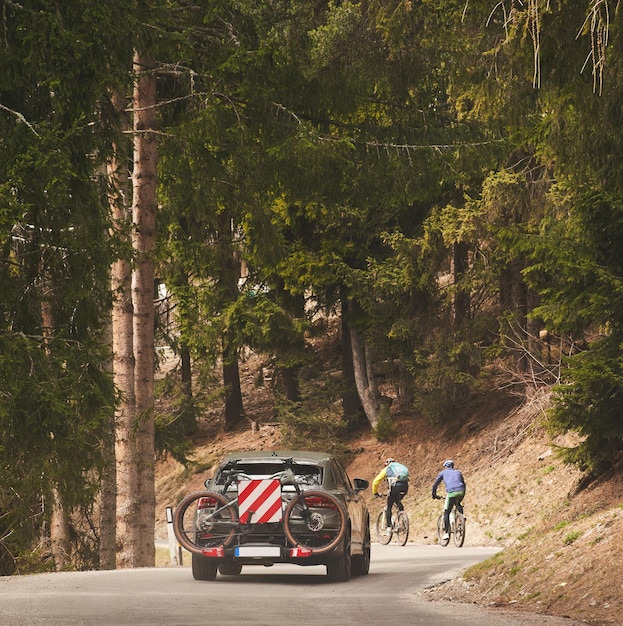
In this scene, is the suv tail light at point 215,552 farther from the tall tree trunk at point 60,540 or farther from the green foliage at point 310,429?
the green foliage at point 310,429

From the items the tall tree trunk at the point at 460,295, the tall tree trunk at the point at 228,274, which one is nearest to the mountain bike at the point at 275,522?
the tall tree trunk at the point at 228,274

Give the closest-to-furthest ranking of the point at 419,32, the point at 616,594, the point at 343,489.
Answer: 1. the point at 616,594
2. the point at 343,489
3. the point at 419,32

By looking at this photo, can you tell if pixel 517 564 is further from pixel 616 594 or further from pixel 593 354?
pixel 593 354

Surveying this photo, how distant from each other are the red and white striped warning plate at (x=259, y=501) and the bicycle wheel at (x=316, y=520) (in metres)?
0.22

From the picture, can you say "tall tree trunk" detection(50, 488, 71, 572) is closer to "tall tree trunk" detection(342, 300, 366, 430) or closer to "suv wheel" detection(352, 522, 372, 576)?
"suv wheel" detection(352, 522, 372, 576)

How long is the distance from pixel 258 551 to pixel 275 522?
42 cm

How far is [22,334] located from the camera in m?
13.0

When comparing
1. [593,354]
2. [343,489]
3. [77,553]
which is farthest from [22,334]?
[77,553]

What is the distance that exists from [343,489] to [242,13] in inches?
360

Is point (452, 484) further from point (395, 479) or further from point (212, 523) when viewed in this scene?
point (212, 523)

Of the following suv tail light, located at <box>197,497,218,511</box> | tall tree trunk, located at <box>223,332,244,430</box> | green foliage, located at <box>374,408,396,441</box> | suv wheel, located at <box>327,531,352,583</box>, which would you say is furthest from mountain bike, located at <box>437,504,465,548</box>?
tall tree trunk, located at <box>223,332,244,430</box>

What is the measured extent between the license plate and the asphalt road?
1.25ft

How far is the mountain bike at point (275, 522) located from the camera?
1459 cm

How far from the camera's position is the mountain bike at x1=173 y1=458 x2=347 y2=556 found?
575 inches
